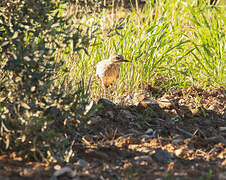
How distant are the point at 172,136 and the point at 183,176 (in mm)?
830

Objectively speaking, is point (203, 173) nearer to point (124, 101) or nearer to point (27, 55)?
point (27, 55)

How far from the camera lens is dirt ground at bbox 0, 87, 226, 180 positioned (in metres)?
2.02

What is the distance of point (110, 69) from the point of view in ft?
12.3

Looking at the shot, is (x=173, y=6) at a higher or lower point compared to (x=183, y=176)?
higher

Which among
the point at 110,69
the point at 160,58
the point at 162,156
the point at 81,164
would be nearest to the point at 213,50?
the point at 160,58

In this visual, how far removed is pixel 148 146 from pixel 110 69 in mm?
1443

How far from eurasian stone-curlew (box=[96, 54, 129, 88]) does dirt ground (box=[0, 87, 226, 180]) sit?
589 mm

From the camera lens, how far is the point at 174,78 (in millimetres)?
4316

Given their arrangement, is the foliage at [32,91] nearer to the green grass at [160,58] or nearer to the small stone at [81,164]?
the small stone at [81,164]

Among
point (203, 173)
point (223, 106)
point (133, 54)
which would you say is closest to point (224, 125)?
point (223, 106)

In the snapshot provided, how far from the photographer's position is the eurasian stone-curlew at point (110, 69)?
3727 millimetres

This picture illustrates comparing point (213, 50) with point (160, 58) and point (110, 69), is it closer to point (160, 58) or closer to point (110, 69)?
point (160, 58)

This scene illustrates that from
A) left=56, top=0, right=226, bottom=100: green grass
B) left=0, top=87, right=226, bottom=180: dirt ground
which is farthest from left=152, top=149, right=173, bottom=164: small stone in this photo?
left=56, top=0, right=226, bottom=100: green grass

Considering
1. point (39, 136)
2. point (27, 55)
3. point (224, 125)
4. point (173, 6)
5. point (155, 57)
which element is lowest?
point (224, 125)
